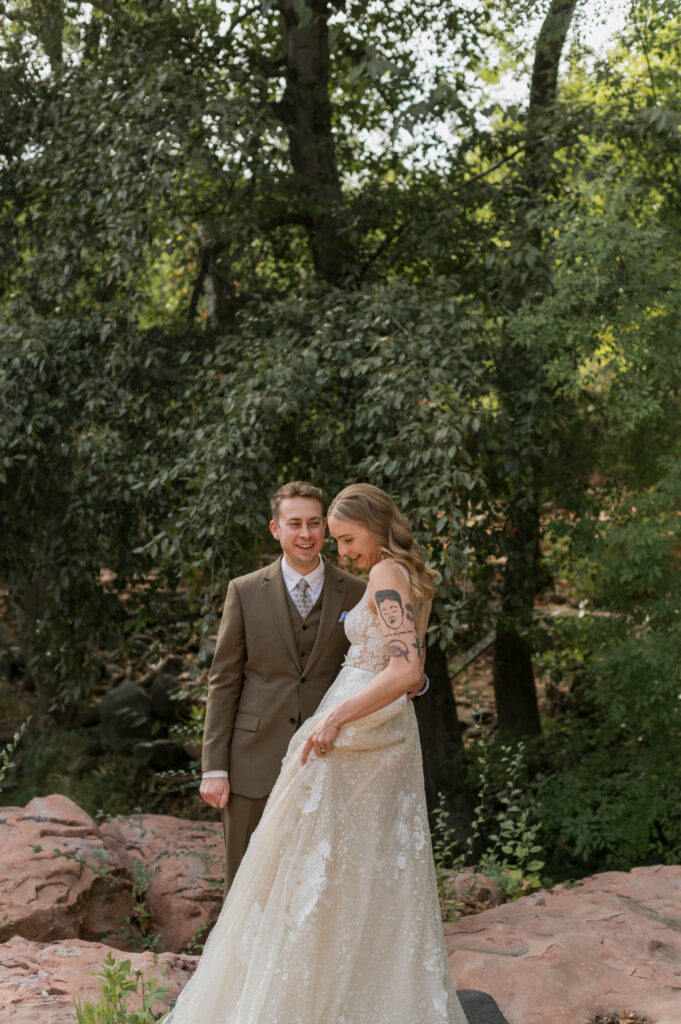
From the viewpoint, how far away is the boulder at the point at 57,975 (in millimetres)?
3078

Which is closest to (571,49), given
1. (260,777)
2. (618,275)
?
(618,275)

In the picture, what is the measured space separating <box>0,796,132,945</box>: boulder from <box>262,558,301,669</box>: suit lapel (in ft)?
5.49

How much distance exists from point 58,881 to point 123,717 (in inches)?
215

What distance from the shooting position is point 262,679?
3.41 m

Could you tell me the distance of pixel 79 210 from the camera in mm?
6039

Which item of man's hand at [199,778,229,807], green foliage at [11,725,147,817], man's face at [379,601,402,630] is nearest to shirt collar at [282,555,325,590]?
man's face at [379,601,402,630]

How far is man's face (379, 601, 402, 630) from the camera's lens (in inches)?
114

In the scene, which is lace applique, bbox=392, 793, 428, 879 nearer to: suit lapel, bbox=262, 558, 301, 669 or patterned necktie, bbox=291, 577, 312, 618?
suit lapel, bbox=262, 558, 301, 669

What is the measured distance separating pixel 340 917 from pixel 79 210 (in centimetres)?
468

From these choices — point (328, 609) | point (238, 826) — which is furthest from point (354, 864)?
point (328, 609)

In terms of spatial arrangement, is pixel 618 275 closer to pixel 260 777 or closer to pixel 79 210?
pixel 79 210

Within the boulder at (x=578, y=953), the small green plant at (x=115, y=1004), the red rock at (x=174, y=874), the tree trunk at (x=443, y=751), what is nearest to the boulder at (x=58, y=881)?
the red rock at (x=174, y=874)

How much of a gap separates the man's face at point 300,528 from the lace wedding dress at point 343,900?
0.34 metres

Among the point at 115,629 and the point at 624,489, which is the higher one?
the point at 624,489
